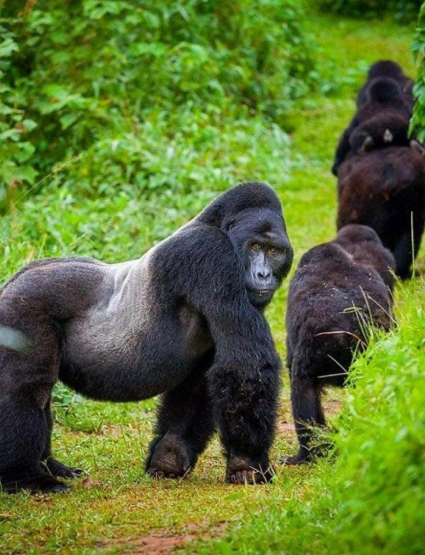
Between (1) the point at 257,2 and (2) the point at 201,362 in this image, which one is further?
(1) the point at 257,2

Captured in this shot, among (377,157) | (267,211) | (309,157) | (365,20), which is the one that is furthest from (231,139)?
(365,20)

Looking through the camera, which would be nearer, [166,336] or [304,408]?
[166,336]

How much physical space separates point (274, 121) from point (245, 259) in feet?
32.0

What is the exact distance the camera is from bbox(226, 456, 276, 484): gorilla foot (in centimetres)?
546

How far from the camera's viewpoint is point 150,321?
5.64m

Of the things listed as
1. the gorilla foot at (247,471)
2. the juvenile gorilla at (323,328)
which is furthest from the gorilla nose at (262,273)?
the gorilla foot at (247,471)

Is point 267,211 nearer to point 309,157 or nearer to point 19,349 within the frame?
point 19,349

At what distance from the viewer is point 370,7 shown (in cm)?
2122

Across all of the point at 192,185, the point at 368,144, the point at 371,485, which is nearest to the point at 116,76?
the point at 192,185

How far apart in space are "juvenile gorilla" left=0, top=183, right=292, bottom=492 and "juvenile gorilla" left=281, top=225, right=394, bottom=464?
412 millimetres

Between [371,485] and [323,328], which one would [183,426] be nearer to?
[323,328]

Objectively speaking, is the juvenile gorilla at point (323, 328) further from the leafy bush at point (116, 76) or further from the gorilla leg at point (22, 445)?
the leafy bush at point (116, 76)

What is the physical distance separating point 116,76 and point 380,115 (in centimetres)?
337

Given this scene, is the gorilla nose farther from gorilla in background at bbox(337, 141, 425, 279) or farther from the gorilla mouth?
gorilla in background at bbox(337, 141, 425, 279)
